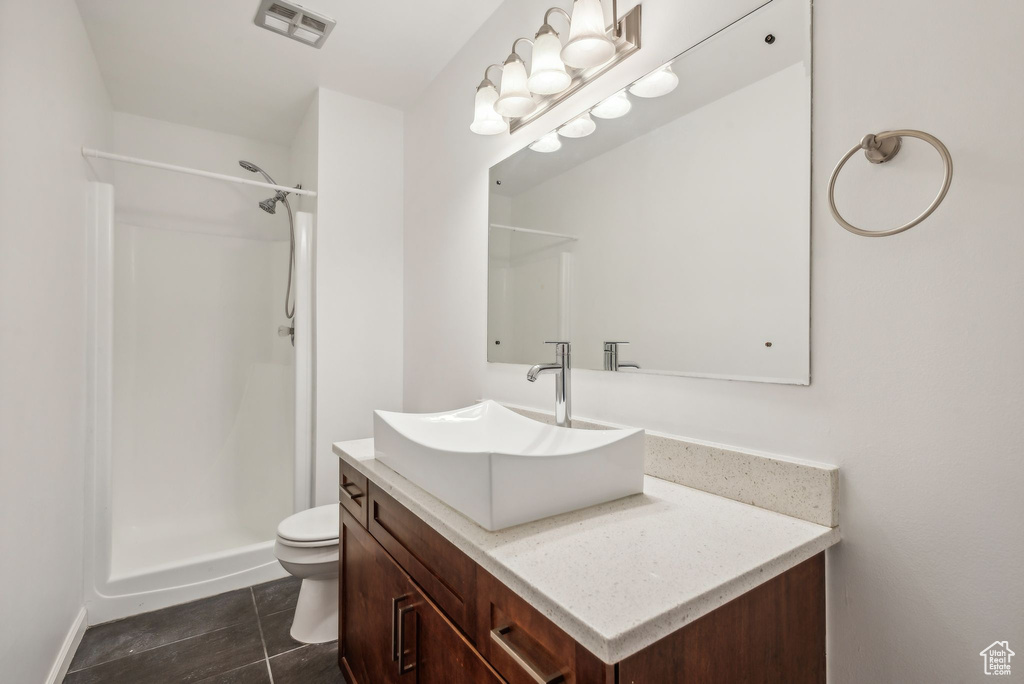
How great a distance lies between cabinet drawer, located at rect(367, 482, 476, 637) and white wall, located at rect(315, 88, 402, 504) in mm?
1217

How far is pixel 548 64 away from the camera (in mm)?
1310

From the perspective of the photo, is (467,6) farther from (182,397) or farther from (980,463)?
(182,397)

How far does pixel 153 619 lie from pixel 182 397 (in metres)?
1.20

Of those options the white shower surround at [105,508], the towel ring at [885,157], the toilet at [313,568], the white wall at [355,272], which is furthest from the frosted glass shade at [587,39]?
the white shower surround at [105,508]

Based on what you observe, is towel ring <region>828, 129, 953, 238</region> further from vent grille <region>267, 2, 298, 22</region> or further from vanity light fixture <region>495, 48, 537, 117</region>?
vent grille <region>267, 2, 298, 22</region>

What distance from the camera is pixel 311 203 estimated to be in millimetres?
2396

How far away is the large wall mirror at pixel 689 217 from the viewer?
91 cm

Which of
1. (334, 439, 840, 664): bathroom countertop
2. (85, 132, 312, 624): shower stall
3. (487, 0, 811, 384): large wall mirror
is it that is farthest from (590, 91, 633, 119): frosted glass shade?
(85, 132, 312, 624): shower stall

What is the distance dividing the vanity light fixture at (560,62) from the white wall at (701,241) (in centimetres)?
18

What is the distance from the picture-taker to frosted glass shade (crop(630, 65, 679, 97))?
1136 millimetres

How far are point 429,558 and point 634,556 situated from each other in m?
0.43

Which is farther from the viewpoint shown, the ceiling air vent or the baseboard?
the ceiling air vent

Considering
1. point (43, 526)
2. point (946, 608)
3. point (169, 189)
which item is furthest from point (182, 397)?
point (946, 608)

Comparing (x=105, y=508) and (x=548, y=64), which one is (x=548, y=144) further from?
(x=105, y=508)
